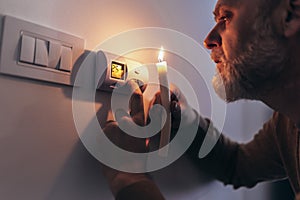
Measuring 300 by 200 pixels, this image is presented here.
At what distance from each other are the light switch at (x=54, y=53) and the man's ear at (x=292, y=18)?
48 cm

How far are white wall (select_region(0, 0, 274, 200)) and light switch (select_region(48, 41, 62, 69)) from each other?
0.04 meters

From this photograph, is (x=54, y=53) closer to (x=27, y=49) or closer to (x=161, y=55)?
(x=27, y=49)

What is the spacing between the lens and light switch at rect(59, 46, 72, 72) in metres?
0.55

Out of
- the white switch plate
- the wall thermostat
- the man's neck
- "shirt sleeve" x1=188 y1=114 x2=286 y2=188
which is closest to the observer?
the white switch plate

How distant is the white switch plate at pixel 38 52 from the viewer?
49 centimetres

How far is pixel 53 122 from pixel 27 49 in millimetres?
134

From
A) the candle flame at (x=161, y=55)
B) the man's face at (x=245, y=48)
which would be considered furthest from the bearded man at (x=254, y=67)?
the candle flame at (x=161, y=55)

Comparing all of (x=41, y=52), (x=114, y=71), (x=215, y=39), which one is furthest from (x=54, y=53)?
(x=215, y=39)

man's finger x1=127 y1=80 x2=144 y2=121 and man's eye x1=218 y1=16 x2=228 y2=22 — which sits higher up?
man's eye x1=218 y1=16 x2=228 y2=22

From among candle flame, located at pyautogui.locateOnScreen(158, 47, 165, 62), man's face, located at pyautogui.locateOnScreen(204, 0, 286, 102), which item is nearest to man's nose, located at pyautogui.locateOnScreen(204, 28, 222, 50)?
man's face, located at pyautogui.locateOnScreen(204, 0, 286, 102)

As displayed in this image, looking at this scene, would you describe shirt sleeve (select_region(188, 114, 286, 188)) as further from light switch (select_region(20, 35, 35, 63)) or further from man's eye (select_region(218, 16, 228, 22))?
light switch (select_region(20, 35, 35, 63))

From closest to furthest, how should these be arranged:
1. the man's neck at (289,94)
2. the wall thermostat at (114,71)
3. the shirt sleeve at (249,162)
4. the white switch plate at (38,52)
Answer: the white switch plate at (38,52) < the wall thermostat at (114,71) < the man's neck at (289,94) < the shirt sleeve at (249,162)

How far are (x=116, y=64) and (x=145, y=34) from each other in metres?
0.14

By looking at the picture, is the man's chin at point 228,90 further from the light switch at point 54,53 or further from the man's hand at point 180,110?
the light switch at point 54,53
